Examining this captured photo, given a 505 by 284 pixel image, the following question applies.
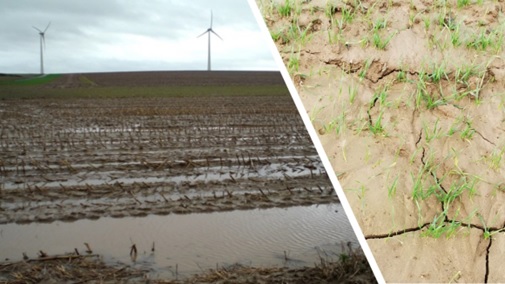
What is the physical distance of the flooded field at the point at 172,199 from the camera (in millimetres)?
4629

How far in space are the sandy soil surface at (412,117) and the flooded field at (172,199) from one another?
2419 millimetres

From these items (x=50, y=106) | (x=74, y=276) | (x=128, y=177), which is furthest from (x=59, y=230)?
(x=50, y=106)

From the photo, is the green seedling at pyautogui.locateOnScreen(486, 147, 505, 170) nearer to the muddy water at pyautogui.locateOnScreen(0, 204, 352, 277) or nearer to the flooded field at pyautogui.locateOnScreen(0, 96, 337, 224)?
the muddy water at pyautogui.locateOnScreen(0, 204, 352, 277)

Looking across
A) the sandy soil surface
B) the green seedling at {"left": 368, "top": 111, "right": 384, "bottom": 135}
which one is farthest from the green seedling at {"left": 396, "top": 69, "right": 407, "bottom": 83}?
the green seedling at {"left": 368, "top": 111, "right": 384, "bottom": 135}

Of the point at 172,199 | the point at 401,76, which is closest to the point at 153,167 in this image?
the point at 172,199

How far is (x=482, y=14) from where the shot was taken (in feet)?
9.04

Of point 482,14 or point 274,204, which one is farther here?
point 274,204

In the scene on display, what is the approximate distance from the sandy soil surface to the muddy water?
2442 millimetres

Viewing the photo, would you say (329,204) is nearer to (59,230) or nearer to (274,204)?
(274,204)

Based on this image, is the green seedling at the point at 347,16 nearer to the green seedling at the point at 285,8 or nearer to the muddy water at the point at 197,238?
the green seedling at the point at 285,8

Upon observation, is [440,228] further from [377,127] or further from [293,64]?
[293,64]

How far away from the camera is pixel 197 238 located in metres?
4.89

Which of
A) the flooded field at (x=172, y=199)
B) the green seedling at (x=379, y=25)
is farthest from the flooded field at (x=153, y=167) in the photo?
the green seedling at (x=379, y=25)

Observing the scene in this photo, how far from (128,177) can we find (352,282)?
400 cm
